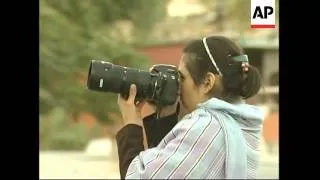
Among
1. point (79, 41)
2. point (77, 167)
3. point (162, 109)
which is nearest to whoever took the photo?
point (162, 109)

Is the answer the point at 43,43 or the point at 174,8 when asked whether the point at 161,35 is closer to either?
the point at 174,8

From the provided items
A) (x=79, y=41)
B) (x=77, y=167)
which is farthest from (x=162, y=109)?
(x=77, y=167)

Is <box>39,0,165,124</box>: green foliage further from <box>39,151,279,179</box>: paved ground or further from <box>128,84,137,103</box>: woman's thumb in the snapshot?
<box>128,84,137,103</box>: woman's thumb

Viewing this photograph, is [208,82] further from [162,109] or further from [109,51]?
[109,51]

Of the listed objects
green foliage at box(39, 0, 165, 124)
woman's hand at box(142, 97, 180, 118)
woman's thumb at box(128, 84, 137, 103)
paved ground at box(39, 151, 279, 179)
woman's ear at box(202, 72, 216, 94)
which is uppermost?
green foliage at box(39, 0, 165, 124)

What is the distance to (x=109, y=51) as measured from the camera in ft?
4.77

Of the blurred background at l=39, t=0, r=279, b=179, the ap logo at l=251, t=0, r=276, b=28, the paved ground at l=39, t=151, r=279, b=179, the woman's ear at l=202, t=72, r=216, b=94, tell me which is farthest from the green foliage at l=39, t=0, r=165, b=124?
the woman's ear at l=202, t=72, r=216, b=94

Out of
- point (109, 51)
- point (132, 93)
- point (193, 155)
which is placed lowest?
point (193, 155)

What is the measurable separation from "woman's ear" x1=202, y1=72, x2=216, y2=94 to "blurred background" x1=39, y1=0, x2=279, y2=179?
197mm

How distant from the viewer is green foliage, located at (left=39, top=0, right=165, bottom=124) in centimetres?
150

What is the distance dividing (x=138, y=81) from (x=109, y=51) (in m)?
0.36

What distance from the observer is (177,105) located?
1.16 m

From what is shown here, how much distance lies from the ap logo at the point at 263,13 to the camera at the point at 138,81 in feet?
0.98
